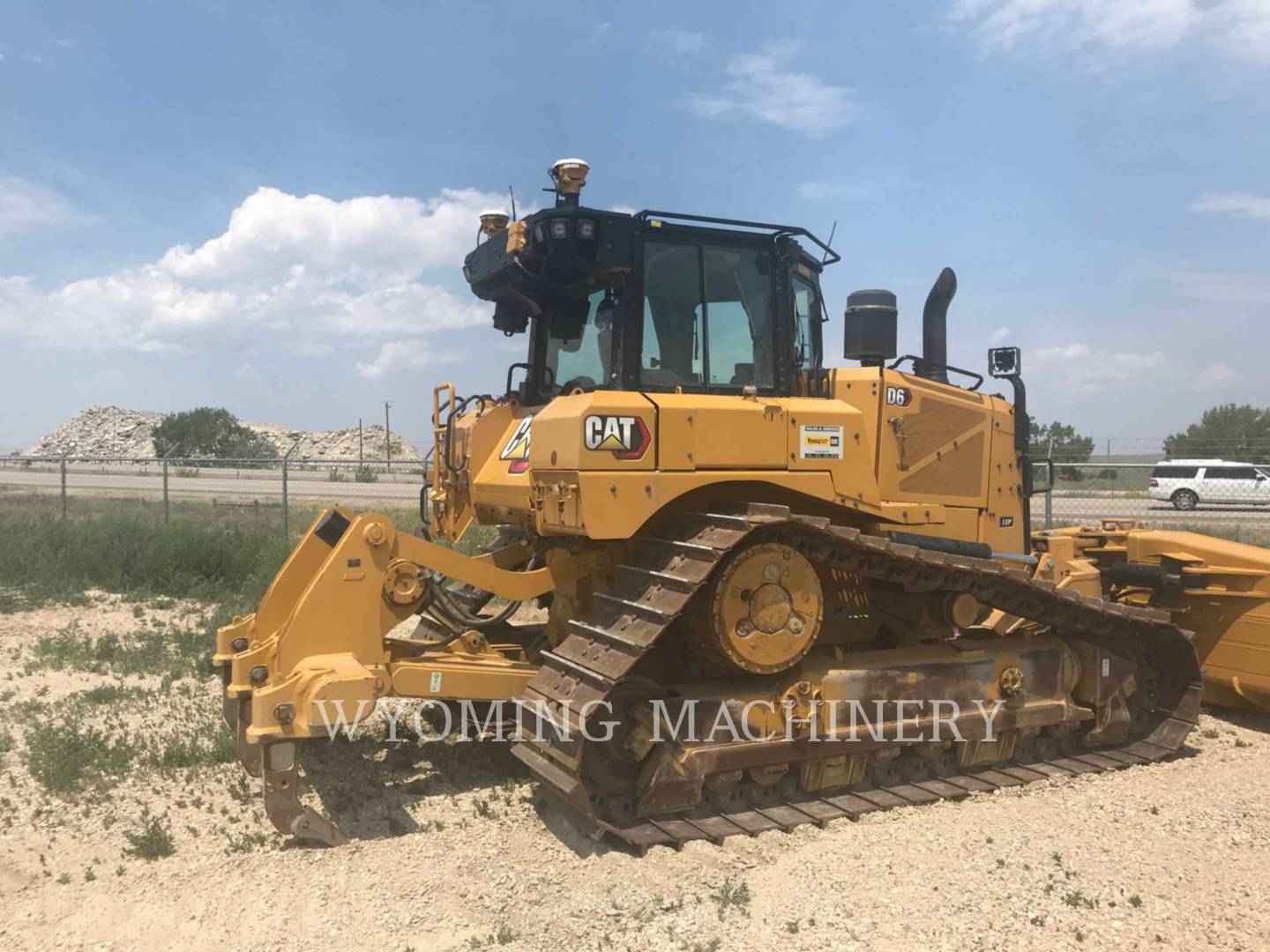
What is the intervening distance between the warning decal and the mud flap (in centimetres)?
319

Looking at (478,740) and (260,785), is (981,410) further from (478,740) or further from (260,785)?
(260,785)

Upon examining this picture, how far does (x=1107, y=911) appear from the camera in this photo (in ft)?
13.6

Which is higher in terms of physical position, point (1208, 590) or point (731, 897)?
point (1208, 590)

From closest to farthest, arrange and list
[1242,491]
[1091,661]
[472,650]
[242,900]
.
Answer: [242,900]
[472,650]
[1091,661]
[1242,491]

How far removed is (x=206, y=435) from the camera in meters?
56.3

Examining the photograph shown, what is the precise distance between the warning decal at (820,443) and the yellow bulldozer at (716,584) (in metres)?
0.02

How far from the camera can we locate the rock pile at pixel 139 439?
62500mm

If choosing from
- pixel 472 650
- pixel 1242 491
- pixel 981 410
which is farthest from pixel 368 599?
pixel 1242 491

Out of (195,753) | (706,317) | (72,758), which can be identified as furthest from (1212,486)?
(72,758)

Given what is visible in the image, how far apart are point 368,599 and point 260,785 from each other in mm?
1346

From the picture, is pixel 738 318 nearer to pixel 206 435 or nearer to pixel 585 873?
pixel 585 873

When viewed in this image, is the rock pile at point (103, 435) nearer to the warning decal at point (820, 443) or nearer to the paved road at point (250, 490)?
the paved road at point (250, 490)

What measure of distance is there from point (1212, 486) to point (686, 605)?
23751 mm

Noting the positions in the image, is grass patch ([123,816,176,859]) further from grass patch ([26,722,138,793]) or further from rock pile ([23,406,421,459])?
rock pile ([23,406,421,459])
